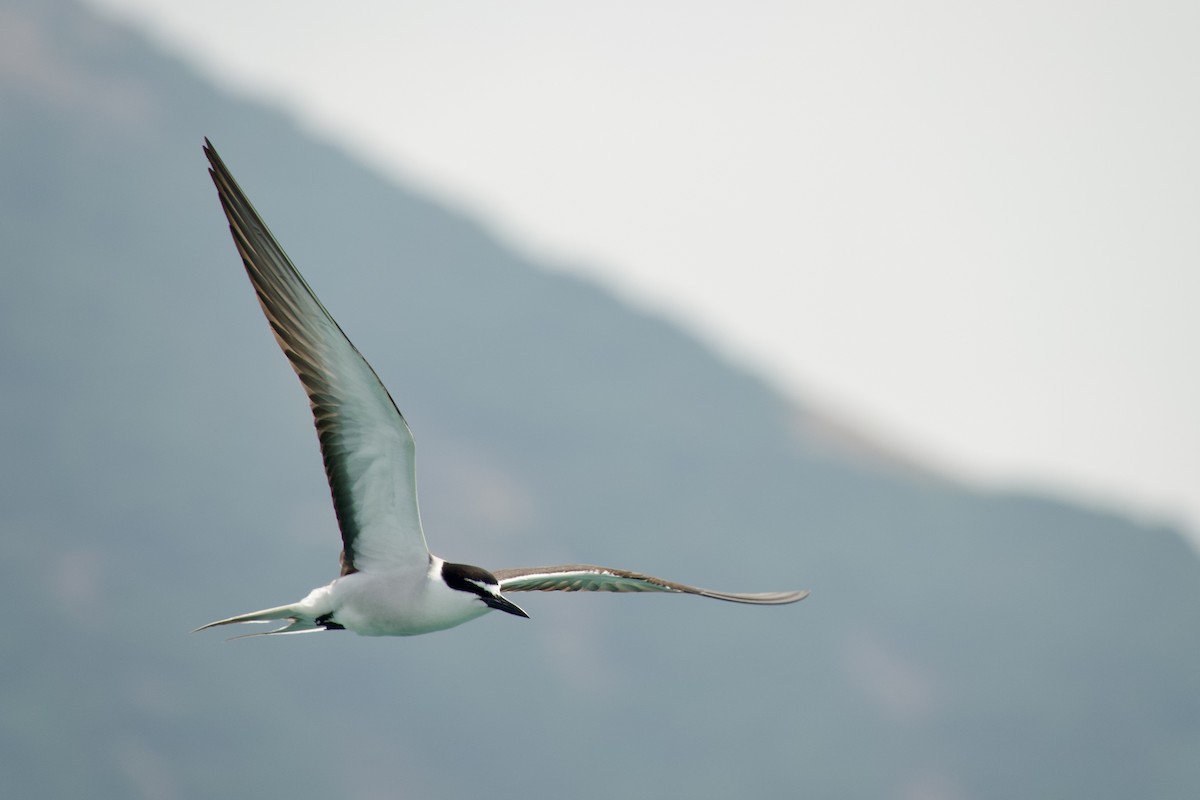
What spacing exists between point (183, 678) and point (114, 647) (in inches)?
289

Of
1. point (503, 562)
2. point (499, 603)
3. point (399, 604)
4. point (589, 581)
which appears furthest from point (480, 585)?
point (503, 562)

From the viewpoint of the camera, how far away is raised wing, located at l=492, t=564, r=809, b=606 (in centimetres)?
1184

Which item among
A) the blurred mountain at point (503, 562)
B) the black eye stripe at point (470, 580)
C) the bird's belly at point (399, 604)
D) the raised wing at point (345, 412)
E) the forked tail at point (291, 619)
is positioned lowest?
the blurred mountain at point (503, 562)

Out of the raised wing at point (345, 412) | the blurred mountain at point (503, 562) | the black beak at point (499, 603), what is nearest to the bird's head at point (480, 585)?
the black beak at point (499, 603)

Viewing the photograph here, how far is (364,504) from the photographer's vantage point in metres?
11.1

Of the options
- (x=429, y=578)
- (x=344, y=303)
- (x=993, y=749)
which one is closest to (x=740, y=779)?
(x=993, y=749)

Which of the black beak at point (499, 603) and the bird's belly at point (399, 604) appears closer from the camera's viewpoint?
the black beak at point (499, 603)

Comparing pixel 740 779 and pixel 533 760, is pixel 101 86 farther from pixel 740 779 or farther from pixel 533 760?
pixel 740 779

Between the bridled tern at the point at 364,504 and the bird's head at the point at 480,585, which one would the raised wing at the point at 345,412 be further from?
the bird's head at the point at 480,585

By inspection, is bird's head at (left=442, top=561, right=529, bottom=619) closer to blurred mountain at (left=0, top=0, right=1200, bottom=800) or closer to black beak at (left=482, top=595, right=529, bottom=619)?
black beak at (left=482, top=595, right=529, bottom=619)

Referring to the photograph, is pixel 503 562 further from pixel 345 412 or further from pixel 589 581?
pixel 345 412

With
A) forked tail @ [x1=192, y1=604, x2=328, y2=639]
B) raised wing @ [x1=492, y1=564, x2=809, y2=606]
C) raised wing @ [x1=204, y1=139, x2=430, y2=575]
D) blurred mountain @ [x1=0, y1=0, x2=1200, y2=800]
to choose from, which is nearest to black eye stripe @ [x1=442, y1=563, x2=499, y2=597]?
raised wing @ [x1=204, y1=139, x2=430, y2=575]

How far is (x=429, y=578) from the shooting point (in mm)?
11188

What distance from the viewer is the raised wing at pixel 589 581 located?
11.8 metres
